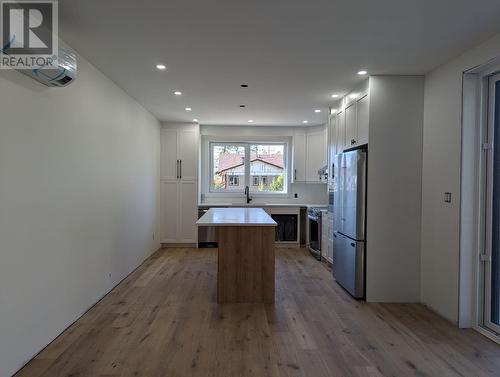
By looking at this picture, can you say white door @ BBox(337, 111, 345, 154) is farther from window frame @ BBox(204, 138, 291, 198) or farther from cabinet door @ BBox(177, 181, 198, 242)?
cabinet door @ BBox(177, 181, 198, 242)

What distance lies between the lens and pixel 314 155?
262 inches

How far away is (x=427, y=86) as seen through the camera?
11.6ft

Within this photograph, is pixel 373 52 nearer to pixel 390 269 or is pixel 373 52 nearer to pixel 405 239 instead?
pixel 405 239

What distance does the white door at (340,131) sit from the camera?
14.4 feet

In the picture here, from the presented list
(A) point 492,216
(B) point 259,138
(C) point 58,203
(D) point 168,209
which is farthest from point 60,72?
(B) point 259,138

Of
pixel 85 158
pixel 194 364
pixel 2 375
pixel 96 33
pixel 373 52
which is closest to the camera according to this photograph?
pixel 2 375

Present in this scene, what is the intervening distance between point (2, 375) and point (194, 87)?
3.34 m

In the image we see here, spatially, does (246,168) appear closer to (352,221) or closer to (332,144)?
(332,144)

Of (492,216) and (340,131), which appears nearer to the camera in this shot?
(492,216)

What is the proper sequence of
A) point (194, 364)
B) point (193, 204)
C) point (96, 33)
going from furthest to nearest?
point (193, 204) < point (96, 33) < point (194, 364)

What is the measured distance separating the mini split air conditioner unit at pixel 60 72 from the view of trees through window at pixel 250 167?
15.0 feet

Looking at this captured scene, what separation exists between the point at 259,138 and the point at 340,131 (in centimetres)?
264

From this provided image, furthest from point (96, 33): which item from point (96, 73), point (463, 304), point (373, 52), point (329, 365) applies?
point (463, 304)

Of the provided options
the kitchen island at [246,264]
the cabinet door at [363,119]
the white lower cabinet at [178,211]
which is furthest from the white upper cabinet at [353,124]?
the white lower cabinet at [178,211]
